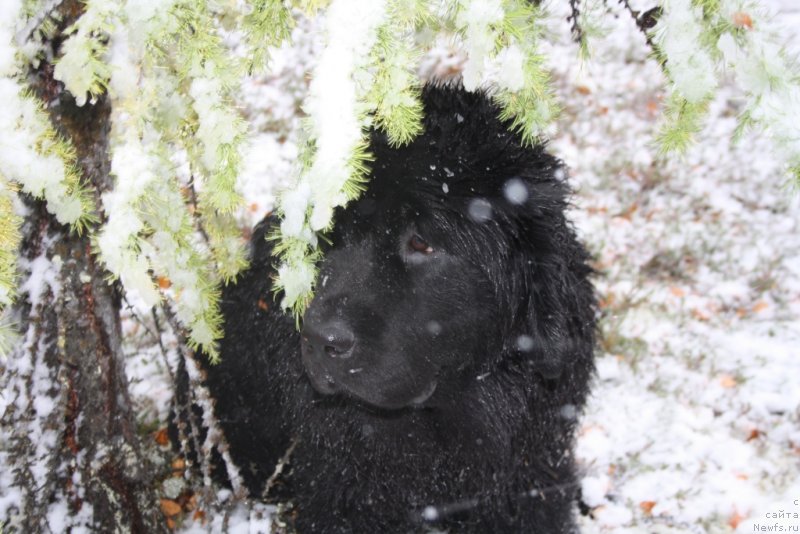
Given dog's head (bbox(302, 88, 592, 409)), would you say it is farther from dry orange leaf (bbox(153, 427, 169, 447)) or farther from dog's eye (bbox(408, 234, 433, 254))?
dry orange leaf (bbox(153, 427, 169, 447))

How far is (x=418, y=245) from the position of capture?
2.62 metres

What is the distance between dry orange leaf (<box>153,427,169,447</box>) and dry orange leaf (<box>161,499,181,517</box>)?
0.46 m

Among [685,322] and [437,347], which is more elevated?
[437,347]

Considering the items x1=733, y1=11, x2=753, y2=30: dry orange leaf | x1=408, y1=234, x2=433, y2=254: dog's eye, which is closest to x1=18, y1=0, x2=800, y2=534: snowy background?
x1=733, y1=11, x2=753, y2=30: dry orange leaf

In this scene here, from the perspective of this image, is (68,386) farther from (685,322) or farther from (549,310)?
(685,322)

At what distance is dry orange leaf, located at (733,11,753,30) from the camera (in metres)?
1.48

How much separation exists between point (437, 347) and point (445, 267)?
321 millimetres

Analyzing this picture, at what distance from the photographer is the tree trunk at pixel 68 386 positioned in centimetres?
237

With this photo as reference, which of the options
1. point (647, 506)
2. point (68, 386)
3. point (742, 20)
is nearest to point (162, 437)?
point (68, 386)

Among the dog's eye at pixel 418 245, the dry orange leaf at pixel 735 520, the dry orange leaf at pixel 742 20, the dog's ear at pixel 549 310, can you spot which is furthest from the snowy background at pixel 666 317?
the dog's eye at pixel 418 245

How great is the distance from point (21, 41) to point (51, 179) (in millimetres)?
542

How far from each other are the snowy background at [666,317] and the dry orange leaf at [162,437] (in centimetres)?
9

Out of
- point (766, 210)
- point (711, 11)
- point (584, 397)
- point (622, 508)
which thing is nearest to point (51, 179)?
point (711, 11)

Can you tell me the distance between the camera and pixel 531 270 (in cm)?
266
